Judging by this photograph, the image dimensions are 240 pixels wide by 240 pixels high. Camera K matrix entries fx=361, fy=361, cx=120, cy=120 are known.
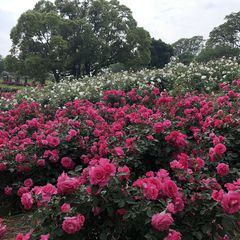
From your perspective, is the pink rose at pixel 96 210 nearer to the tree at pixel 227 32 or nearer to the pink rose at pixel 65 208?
the pink rose at pixel 65 208

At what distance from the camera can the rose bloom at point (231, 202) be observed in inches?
73.6

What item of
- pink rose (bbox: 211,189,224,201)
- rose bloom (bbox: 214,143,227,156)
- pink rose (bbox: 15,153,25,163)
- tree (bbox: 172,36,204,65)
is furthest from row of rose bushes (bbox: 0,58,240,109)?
tree (bbox: 172,36,204,65)

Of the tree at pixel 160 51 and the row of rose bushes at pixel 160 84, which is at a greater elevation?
the tree at pixel 160 51

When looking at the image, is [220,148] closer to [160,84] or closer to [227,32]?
[160,84]

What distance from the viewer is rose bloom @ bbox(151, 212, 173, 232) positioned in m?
1.83

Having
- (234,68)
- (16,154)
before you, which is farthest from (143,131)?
(234,68)

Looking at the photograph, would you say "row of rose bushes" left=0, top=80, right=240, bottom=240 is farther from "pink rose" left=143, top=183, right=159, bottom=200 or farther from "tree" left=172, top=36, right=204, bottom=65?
"tree" left=172, top=36, right=204, bottom=65

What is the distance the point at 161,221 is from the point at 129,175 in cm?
63

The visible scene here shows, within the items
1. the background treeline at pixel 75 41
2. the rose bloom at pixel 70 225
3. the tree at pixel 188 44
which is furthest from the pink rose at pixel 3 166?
the tree at pixel 188 44

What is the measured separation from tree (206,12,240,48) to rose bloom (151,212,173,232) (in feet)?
165

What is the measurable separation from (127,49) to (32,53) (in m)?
8.91

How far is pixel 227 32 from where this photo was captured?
49.9 m

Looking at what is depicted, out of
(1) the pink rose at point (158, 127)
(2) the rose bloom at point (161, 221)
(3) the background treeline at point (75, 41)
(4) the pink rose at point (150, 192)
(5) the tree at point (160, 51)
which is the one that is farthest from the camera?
(5) the tree at point (160, 51)

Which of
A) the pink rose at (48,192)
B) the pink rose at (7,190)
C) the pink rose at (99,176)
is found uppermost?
the pink rose at (99,176)
